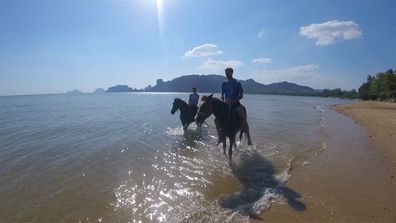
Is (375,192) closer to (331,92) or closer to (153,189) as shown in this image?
(153,189)

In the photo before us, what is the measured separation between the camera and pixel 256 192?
24.5 ft

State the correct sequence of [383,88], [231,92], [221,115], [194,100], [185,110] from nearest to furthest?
[221,115] → [231,92] → [185,110] → [194,100] → [383,88]

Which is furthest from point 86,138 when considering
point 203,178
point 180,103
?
point 203,178

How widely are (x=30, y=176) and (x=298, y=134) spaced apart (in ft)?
42.7

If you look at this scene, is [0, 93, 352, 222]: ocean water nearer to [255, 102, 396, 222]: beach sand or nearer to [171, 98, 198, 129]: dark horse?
[255, 102, 396, 222]: beach sand

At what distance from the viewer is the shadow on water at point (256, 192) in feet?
21.5

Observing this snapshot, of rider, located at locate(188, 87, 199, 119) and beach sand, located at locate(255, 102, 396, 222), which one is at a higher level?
rider, located at locate(188, 87, 199, 119)

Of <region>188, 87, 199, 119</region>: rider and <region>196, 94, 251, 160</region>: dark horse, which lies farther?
<region>188, 87, 199, 119</region>: rider

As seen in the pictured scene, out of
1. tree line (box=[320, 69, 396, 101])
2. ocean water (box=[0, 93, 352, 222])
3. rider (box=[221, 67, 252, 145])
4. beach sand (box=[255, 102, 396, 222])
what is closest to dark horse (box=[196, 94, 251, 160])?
rider (box=[221, 67, 252, 145])

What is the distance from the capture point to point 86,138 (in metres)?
16.1

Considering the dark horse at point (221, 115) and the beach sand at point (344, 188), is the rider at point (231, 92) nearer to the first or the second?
the dark horse at point (221, 115)

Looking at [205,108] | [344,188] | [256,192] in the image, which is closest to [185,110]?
[205,108]

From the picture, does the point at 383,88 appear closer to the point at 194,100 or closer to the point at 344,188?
the point at 194,100

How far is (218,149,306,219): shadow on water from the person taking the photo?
6562 mm
